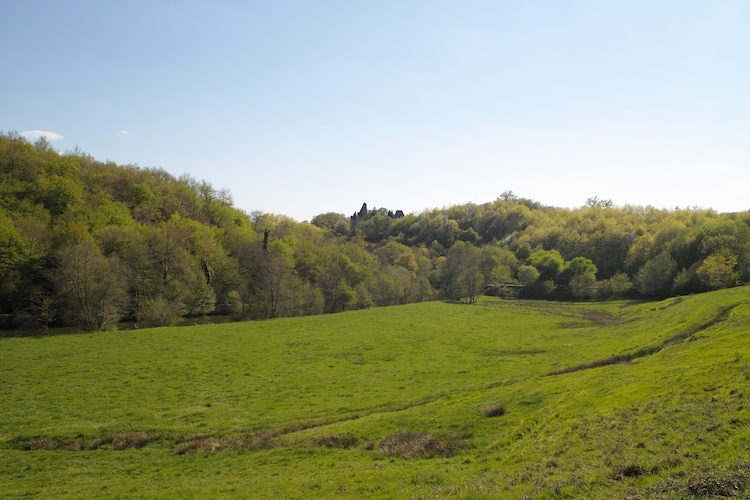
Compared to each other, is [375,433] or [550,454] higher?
[550,454]

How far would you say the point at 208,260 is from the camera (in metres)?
75.1

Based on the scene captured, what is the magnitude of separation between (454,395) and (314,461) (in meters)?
12.7

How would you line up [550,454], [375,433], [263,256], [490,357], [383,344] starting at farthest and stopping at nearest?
1. [263,256]
2. [383,344]
3. [490,357]
4. [375,433]
5. [550,454]

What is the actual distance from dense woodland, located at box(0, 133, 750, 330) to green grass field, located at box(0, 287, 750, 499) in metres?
10.3

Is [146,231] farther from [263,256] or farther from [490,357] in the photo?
[490,357]

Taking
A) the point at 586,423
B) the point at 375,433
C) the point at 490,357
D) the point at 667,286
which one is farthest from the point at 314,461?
the point at 667,286

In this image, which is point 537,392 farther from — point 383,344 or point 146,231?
point 146,231

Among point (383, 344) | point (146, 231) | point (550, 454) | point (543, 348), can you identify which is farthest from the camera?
point (146, 231)

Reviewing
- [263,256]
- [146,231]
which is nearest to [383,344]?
[263,256]

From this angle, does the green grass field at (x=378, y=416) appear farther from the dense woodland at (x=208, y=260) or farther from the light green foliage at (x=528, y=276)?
the light green foliage at (x=528, y=276)

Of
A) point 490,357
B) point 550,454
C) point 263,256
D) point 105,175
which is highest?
point 105,175

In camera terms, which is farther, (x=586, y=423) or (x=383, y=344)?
(x=383, y=344)

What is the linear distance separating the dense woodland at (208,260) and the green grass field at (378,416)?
33.7 ft

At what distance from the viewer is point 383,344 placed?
50.2 meters
